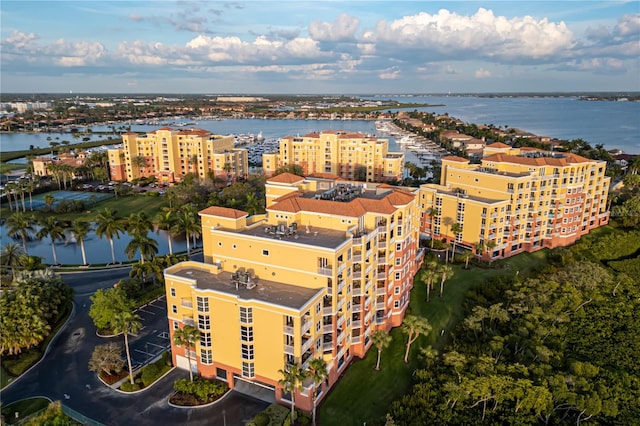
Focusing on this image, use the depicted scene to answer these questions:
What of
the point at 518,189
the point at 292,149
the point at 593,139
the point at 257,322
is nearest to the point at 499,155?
the point at 518,189

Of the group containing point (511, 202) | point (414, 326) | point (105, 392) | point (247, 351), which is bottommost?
point (105, 392)

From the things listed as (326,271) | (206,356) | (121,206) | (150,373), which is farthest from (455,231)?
(121,206)

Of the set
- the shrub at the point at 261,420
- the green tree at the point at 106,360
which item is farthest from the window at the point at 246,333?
the green tree at the point at 106,360

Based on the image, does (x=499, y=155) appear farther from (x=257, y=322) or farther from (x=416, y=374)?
(x=257, y=322)

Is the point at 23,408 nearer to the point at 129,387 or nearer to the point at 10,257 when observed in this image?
the point at 129,387

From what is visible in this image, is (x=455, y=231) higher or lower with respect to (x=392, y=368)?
higher

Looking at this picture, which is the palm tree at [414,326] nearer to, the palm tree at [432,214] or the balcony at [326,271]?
the balcony at [326,271]
